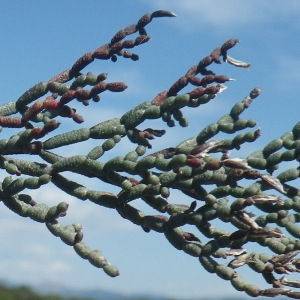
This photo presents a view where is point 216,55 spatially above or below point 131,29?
below

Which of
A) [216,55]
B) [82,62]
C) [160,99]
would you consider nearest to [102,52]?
[82,62]

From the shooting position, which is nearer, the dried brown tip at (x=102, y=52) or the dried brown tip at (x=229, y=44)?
the dried brown tip at (x=229, y=44)

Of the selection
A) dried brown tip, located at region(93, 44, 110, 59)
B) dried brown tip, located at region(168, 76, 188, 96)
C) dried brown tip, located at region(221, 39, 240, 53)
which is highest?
dried brown tip, located at region(221, 39, 240, 53)

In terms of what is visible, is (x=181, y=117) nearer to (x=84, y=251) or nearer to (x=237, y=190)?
(x=237, y=190)

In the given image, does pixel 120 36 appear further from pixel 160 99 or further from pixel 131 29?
pixel 160 99

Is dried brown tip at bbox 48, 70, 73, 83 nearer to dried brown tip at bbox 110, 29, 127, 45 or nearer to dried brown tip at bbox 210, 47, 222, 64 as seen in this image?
dried brown tip at bbox 110, 29, 127, 45

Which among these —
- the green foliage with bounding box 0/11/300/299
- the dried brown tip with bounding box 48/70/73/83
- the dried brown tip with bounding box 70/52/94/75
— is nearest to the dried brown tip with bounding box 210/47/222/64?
the green foliage with bounding box 0/11/300/299

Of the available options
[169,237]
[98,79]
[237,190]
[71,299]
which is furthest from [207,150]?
[71,299]

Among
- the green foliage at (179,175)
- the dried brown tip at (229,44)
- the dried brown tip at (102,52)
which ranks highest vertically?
the dried brown tip at (229,44)

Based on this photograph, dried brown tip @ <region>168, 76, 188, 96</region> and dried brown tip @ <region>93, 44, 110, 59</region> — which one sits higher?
dried brown tip @ <region>93, 44, 110, 59</region>

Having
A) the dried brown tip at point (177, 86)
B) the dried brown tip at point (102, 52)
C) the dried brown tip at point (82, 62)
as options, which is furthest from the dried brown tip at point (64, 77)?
the dried brown tip at point (177, 86)

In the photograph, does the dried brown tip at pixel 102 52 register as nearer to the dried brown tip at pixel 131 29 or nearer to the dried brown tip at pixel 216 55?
the dried brown tip at pixel 131 29
